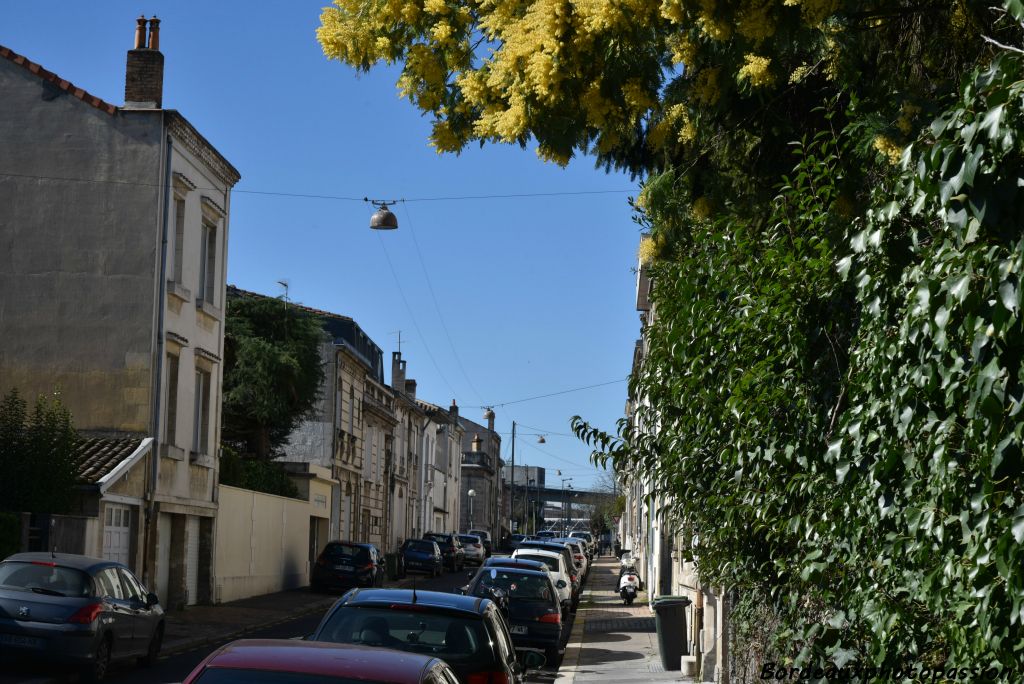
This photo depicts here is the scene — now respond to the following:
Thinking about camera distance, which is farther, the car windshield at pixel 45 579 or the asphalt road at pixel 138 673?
the car windshield at pixel 45 579

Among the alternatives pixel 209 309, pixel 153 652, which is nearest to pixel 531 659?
pixel 153 652

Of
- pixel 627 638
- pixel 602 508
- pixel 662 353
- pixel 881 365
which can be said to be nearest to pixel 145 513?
pixel 627 638

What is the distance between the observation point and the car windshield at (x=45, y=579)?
15.4 m

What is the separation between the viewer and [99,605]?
50.9 ft

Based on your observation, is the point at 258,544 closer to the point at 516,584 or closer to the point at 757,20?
the point at 516,584

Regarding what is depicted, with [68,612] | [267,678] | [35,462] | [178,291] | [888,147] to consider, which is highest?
[178,291]

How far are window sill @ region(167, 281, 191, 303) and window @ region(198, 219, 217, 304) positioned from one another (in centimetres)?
149

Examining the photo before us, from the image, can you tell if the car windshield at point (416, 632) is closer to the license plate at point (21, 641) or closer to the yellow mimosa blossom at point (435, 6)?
the yellow mimosa blossom at point (435, 6)

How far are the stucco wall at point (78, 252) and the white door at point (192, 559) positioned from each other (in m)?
3.68

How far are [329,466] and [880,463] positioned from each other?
4258cm

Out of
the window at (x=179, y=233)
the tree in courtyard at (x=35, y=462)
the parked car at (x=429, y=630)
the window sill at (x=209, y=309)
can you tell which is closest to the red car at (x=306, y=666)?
the parked car at (x=429, y=630)

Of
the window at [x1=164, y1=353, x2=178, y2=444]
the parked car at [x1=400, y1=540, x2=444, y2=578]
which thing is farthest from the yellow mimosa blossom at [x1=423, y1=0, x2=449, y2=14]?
the parked car at [x1=400, y1=540, x2=444, y2=578]

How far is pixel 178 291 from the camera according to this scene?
90.6ft

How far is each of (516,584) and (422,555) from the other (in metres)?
28.7
